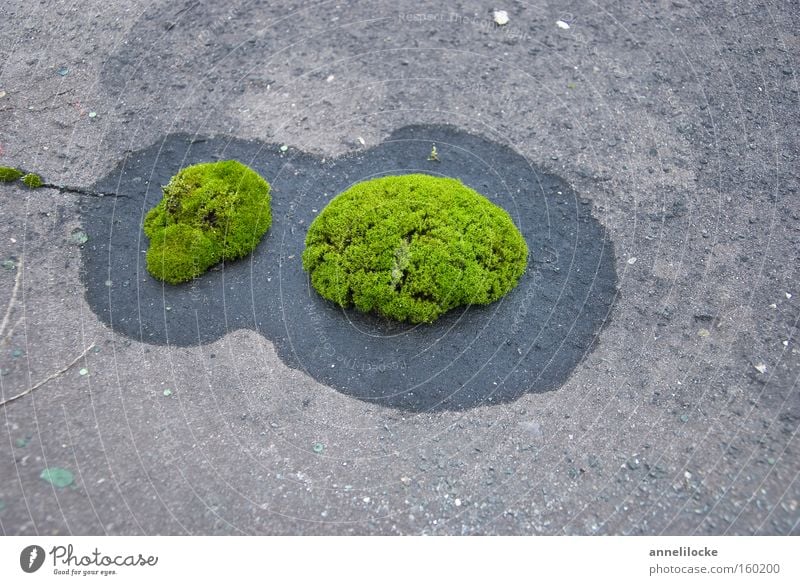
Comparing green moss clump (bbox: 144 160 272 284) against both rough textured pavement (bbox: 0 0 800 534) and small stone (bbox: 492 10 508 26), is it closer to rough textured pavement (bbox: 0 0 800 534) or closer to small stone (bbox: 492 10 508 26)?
rough textured pavement (bbox: 0 0 800 534)

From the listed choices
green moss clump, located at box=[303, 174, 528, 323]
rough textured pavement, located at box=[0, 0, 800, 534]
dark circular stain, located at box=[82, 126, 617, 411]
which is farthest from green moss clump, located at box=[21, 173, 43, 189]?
green moss clump, located at box=[303, 174, 528, 323]

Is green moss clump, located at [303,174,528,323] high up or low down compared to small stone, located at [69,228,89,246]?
up

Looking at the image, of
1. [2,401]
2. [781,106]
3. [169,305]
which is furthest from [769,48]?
[2,401]

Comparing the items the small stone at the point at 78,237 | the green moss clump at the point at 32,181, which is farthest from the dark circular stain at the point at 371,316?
the green moss clump at the point at 32,181

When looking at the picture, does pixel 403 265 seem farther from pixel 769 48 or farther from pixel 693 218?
pixel 769 48

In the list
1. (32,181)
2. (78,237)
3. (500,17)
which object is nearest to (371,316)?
(78,237)

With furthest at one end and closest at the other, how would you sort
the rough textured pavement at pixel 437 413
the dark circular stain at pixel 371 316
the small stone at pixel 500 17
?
the small stone at pixel 500 17 → the dark circular stain at pixel 371 316 → the rough textured pavement at pixel 437 413

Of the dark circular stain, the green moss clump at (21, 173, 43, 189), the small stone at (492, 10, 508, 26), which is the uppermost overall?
the small stone at (492, 10, 508, 26)

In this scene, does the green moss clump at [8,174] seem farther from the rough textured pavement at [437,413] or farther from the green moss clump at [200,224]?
the green moss clump at [200,224]
